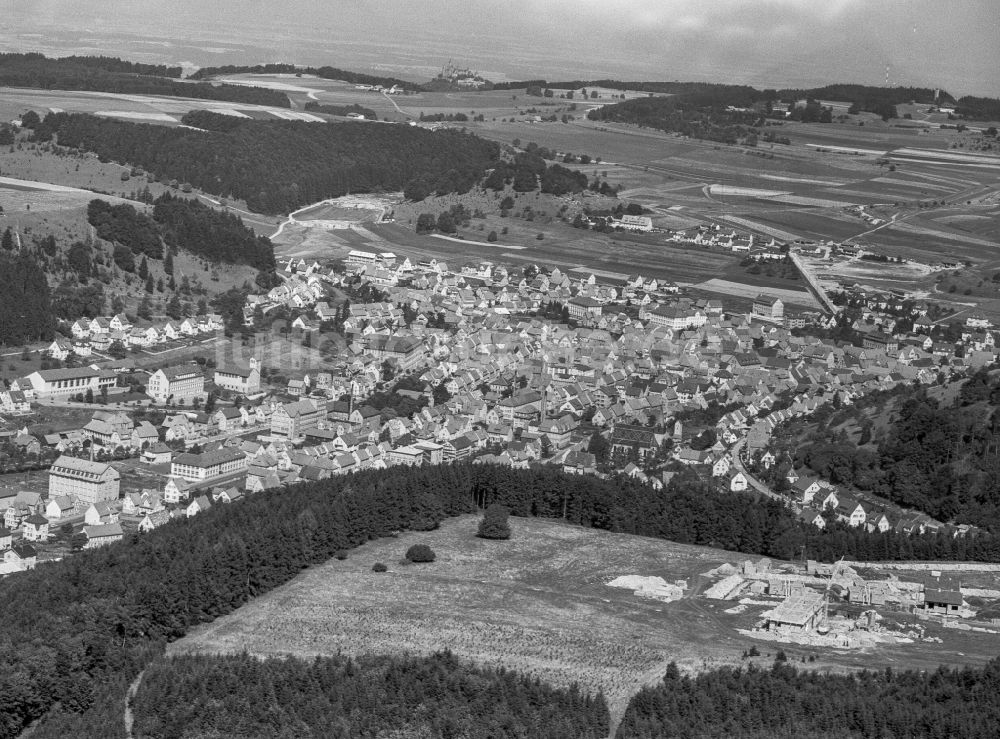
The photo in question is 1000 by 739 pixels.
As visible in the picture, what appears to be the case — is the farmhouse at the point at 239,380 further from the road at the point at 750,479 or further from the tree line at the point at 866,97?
the tree line at the point at 866,97

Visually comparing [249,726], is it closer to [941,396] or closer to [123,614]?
[123,614]

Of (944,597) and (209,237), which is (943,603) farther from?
(209,237)

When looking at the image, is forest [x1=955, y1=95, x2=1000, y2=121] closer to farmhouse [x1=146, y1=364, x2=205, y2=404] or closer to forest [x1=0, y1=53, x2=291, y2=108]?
forest [x1=0, y1=53, x2=291, y2=108]

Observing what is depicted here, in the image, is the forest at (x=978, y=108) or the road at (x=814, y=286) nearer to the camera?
the road at (x=814, y=286)

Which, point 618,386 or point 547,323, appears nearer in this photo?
point 618,386

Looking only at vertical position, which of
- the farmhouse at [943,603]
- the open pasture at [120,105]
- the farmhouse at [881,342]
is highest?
the open pasture at [120,105]

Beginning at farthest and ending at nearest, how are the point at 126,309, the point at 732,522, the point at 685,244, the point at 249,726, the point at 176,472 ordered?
the point at 685,244
the point at 126,309
the point at 176,472
the point at 732,522
the point at 249,726

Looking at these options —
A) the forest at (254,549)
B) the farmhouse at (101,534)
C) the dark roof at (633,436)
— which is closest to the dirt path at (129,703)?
the forest at (254,549)

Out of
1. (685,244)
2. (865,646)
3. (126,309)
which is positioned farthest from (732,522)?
(685,244)
